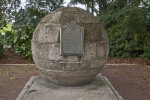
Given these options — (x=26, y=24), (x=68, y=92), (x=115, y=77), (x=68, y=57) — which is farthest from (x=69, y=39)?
(x=26, y=24)

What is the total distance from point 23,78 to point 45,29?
A: 275 centimetres

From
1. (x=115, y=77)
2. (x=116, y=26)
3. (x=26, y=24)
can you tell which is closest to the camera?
(x=115, y=77)

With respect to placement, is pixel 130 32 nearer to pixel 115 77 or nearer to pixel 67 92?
pixel 115 77

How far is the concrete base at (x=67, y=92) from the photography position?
4691 millimetres

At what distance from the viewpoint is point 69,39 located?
4.84m

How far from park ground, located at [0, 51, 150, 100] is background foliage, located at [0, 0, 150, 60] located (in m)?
0.76

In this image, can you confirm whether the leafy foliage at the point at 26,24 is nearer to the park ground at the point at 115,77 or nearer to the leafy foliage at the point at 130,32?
the park ground at the point at 115,77

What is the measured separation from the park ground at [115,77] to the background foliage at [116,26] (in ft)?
2.49

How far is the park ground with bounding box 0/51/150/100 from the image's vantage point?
221 inches

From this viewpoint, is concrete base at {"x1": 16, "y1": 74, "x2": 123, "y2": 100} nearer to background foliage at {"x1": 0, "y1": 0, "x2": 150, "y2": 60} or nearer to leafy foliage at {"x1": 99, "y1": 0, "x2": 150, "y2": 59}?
background foliage at {"x1": 0, "y1": 0, "x2": 150, "y2": 60}

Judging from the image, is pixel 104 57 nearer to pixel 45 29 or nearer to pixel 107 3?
pixel 45 29

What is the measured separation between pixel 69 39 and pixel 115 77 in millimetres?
3286

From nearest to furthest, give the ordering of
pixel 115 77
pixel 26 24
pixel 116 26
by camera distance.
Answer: pixel 115 77 → pixel 26 24 → pixel 116 26

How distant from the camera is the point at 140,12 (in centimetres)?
1067
